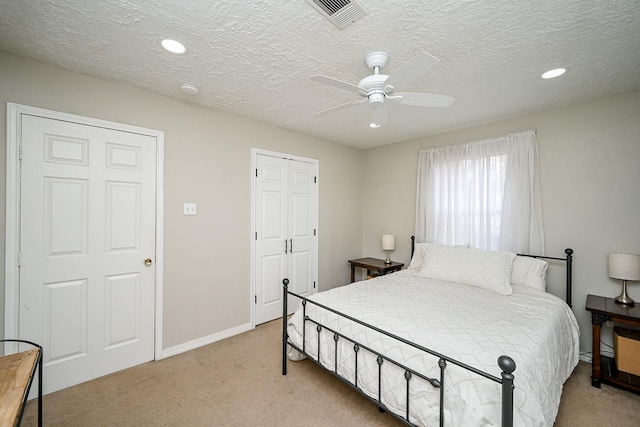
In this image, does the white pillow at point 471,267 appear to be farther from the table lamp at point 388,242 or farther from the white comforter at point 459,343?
the table lamp at point 388,242

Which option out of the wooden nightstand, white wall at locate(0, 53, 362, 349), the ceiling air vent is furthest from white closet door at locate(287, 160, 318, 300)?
the ceiling air vent

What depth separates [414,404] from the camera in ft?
4.92

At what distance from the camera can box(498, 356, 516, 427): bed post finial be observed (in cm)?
108

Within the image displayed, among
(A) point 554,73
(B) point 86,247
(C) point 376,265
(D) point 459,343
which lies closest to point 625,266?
(A) point 554,73

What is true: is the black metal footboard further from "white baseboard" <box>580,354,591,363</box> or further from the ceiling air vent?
"white baseboard" <box>580,354,591,363</box>

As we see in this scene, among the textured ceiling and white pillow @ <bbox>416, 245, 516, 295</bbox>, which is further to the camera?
white pillow @ <bbox>416, 245, 516, 295</bbox>

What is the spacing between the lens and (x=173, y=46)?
5.87 ft

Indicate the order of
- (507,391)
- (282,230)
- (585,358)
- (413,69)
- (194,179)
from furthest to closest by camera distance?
(282,230)
(194,179)
(585,358)
(413,69)
(507,391)

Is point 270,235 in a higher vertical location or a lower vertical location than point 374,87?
lower

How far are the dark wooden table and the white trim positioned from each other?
3287mm

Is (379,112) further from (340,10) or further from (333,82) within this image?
(340,10)

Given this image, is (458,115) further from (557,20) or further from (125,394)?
(125,394)

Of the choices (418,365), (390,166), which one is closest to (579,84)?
(390,166)

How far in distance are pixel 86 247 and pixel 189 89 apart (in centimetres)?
161
